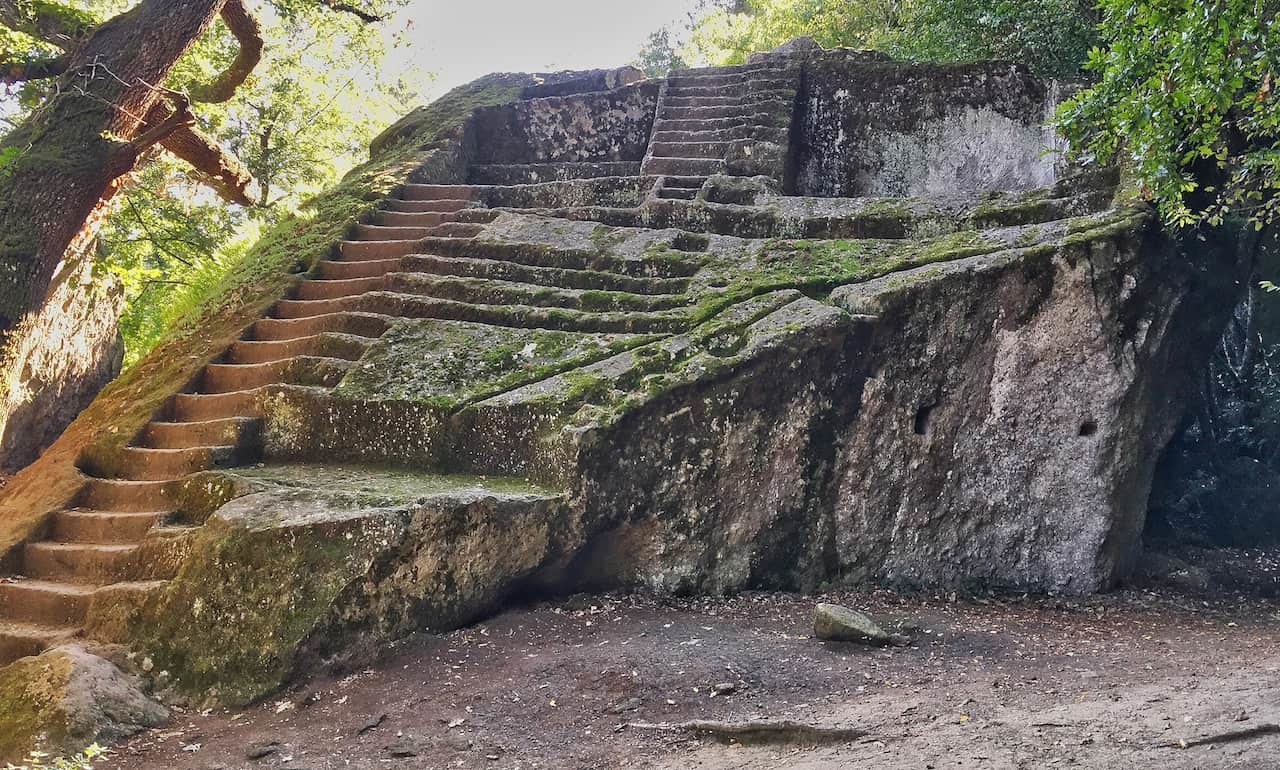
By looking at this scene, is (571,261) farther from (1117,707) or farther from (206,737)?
(1117,707)

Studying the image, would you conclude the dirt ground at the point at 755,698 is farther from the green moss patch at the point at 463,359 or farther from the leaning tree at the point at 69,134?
the leaning tree at the point at 69,134

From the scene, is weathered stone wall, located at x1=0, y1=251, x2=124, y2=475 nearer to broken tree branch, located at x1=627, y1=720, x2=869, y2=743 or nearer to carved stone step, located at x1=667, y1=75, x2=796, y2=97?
carved stone step, located at x1=667, y1=75, x2=796, y2=97

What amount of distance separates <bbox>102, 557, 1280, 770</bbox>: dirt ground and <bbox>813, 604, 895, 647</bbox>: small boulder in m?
0.07

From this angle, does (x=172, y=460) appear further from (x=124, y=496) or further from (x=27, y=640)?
(x=27, y=640)

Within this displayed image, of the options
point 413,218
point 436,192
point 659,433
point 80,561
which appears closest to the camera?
point 80,561

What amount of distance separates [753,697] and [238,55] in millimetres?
9365

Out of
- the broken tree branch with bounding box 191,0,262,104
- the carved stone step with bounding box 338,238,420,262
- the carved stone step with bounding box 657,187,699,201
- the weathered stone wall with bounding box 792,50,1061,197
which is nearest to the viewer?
the carved stone step with bounding box 338,238,420,262

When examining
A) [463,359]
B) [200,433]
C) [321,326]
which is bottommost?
[200,433]

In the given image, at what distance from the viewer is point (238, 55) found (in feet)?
33.3

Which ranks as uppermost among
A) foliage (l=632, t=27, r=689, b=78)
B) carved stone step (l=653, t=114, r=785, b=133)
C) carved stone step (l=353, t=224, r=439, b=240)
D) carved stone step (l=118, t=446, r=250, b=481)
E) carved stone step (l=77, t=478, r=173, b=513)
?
foliage (l=632, t=27, r=689, b=78)

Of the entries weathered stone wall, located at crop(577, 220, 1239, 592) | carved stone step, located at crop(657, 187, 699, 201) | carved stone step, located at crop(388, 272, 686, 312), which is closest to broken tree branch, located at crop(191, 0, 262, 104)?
carved stone step, located at crop(388, 272, 686, 312)

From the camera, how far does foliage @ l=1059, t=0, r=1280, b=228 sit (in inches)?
206

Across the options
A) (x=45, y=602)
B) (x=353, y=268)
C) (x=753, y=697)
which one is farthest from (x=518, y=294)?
(x=753, y=697)

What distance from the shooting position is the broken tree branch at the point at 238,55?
940 centimetres
